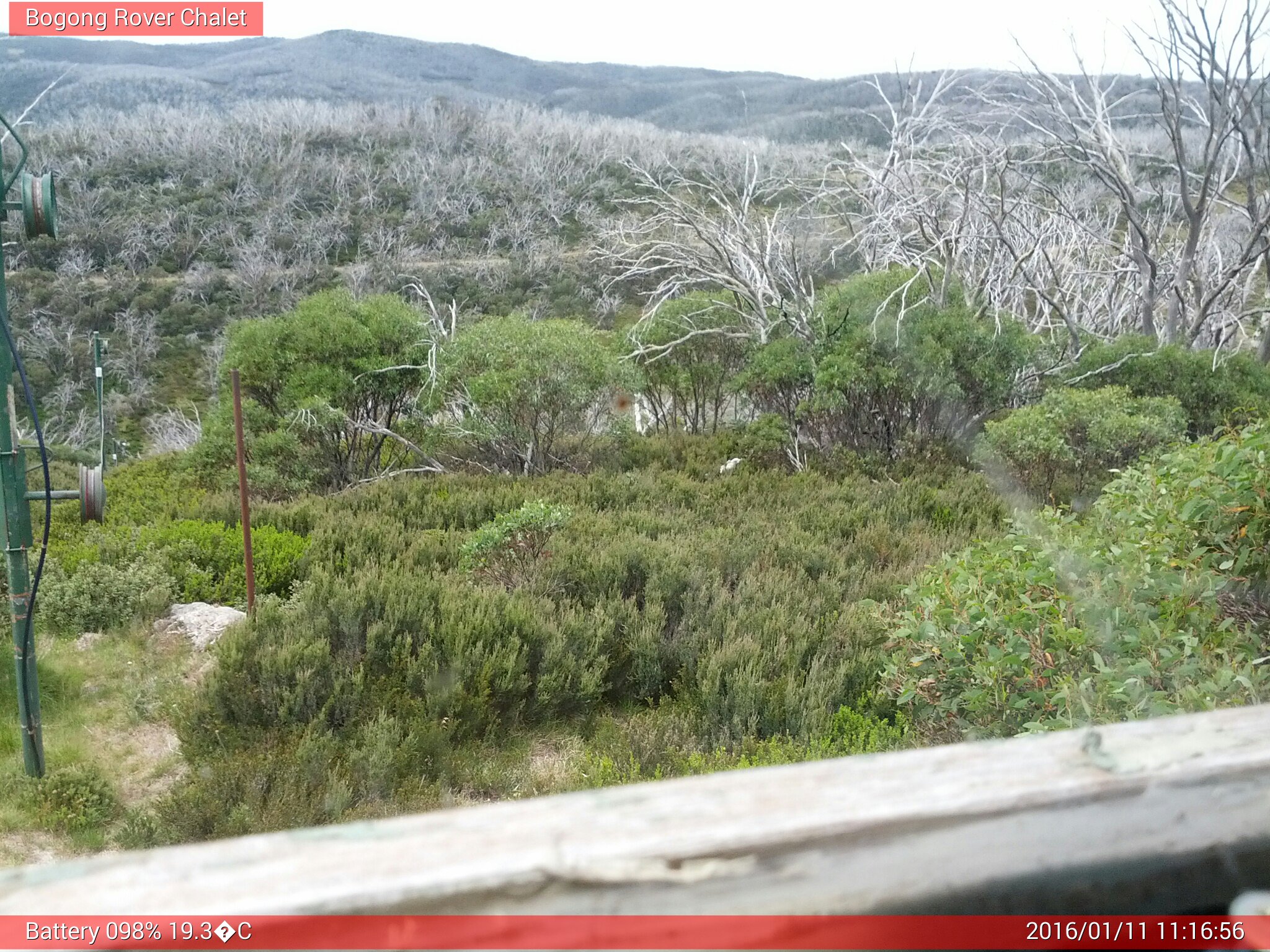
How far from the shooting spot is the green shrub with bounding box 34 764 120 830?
3.92m

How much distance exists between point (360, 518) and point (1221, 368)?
31.0ft

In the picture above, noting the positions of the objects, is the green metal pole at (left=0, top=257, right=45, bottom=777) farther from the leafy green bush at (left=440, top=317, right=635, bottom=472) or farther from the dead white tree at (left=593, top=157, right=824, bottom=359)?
the dead white tree at (left=593, top=157, right=824, bottom=359)

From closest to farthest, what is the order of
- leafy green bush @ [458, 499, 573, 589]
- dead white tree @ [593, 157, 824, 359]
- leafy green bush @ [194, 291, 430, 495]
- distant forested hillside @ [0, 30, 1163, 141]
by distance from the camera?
leafy green bush @ [458, 499, 573, 589] → leafy green bush @ [194, 291, 430, 495] → dead white tree @ [593, 157, 824, 359] → distant forested hillside @ [0, 30, 1163, 141]

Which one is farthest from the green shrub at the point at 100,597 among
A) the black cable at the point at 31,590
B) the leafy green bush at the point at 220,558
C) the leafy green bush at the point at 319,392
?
the leafy green bush at the point at 319,392

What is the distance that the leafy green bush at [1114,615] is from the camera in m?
2.44

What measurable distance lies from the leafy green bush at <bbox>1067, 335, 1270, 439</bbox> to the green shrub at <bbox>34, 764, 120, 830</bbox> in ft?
32.6

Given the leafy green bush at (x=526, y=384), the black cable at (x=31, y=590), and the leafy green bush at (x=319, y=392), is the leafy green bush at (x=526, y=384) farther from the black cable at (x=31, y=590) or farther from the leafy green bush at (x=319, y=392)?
the black cable at (x=31, y=590)

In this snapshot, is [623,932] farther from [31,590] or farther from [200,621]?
[200,621]

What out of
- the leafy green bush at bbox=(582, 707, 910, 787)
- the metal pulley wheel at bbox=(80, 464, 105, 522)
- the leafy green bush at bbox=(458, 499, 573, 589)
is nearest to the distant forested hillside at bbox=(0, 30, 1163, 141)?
the leafy green bush at bbox=(458, 499, 573, 589)

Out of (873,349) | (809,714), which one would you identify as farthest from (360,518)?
(873,349)

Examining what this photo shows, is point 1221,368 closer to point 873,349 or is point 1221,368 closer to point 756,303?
point 873,349

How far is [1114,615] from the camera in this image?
2.71m

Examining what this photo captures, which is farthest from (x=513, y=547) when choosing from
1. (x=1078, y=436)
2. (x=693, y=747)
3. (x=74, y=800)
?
(x=1078, y=436)

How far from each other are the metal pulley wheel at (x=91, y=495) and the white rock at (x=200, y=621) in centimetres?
190
